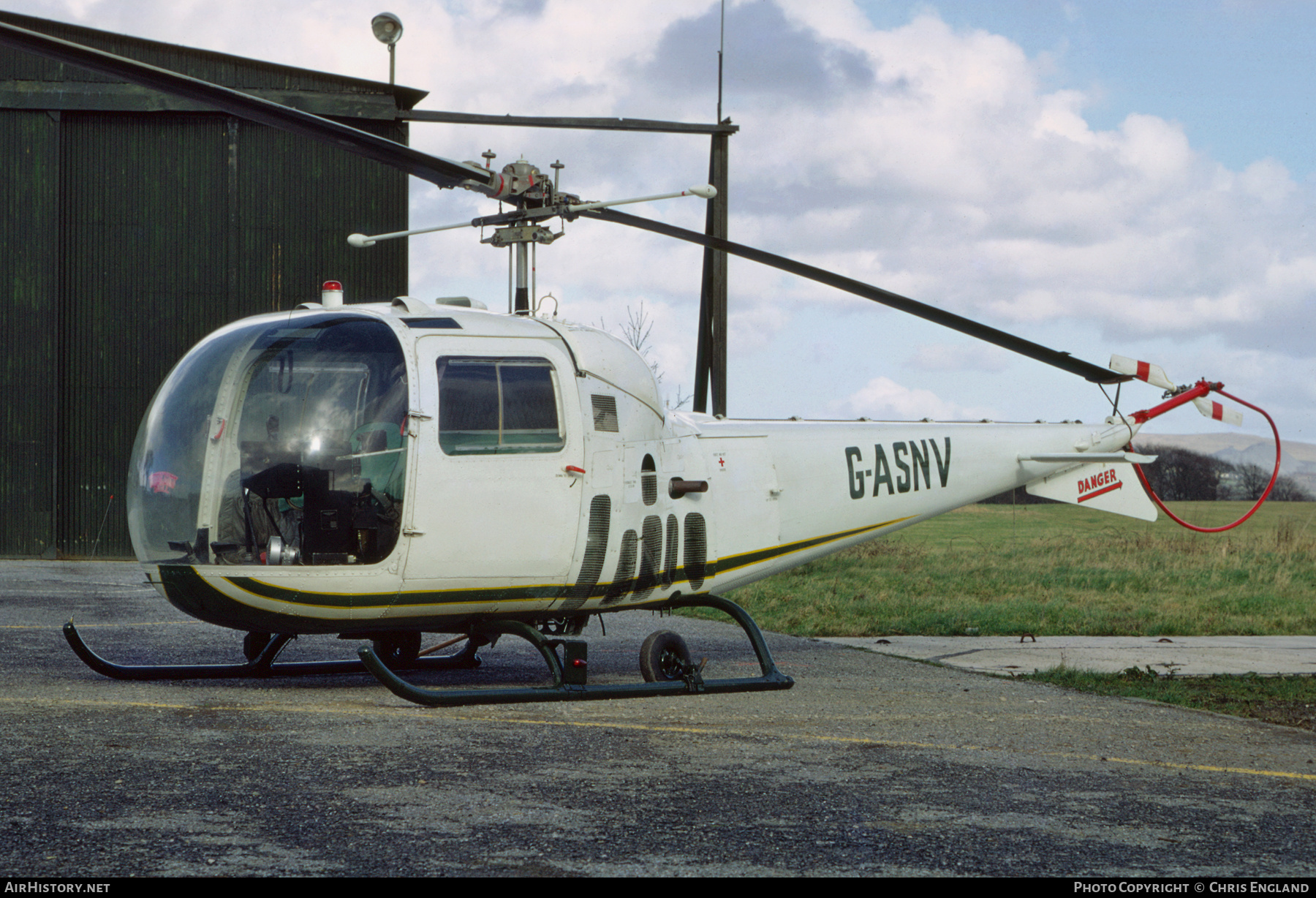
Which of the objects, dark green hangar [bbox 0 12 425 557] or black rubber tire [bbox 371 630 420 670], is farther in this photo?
dark green hangar [bbox 0 12 425 557]

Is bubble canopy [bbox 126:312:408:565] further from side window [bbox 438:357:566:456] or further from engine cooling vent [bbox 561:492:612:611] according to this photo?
engine cooling vent [bbox 561:492:612:611]

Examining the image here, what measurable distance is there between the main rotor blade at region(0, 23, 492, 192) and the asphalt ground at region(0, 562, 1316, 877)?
302cm

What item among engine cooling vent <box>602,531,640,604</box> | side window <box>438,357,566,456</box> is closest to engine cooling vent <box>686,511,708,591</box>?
engine cooling vent <box>602,531,640,604</box>

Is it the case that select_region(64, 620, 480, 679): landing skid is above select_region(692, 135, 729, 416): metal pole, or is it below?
below

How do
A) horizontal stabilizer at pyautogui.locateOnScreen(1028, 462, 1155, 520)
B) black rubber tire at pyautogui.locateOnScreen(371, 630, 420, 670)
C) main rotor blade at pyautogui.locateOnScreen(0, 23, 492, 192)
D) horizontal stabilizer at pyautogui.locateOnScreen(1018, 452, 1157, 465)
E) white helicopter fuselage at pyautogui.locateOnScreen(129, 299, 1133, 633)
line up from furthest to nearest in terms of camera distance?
horizontal stabilizer at pyautogui.locateOnScreen(1028, 462, 1155, 520)
horizontal stabilizer at pyautogui.locateOnScreen(1018, 452, 1157, 465)
black rubber tire at pyautogui.locateOnScreen(371, 630, 420, 670)
white helicopter fuselage at pyautogui.locateOnScreen(129, 299, 1133, 633)
main rotor blade at pyautogui.locateOnScreen(0, 23, 492, 192)

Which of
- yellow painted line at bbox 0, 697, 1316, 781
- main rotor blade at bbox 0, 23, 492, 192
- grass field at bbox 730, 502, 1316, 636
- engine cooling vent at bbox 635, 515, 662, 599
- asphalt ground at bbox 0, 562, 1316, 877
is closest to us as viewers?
asphalt ground at bbox 0, 562, 1316, 877

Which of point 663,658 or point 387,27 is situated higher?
point 387,27

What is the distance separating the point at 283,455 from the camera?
7.09m

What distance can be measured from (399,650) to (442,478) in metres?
2.46

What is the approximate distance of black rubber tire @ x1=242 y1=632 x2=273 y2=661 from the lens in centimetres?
875

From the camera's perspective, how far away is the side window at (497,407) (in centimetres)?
738

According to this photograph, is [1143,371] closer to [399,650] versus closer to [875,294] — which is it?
[875,294]

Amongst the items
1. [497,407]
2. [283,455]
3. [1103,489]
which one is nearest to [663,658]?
[497,407]

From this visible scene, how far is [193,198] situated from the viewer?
23016 millimetres
